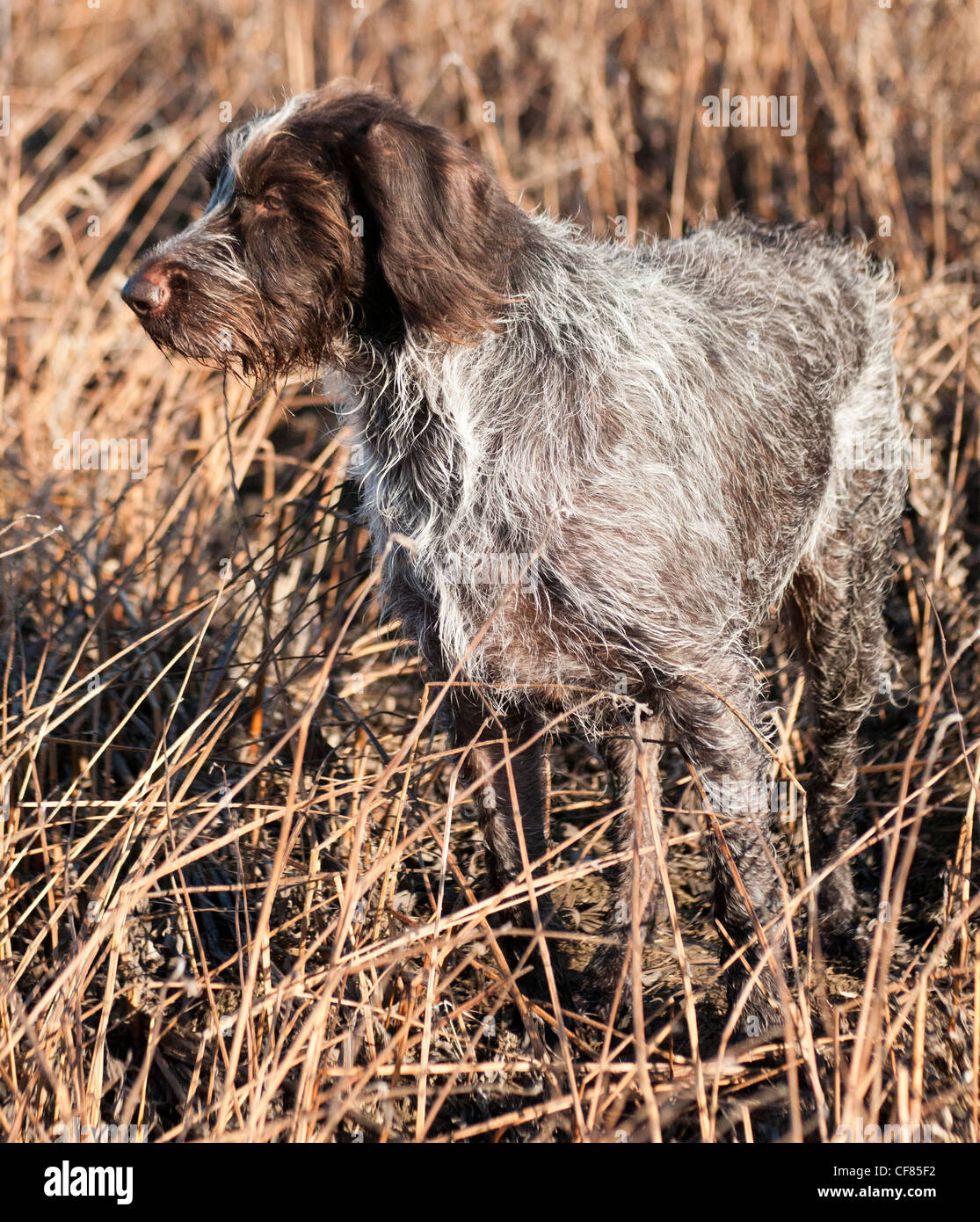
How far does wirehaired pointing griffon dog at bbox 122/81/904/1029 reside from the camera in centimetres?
275

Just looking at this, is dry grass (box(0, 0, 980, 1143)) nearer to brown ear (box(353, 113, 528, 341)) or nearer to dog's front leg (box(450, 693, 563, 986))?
dog's front leg (box(450, 693, 563, 986))

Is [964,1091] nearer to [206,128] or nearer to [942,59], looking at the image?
[942,59]

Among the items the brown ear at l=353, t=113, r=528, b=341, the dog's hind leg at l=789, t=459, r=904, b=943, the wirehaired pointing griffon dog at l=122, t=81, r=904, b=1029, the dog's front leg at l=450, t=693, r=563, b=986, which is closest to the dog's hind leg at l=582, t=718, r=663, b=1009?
the wirehaired pointing griffon dog at l=122, t=81, r=904, b=1029

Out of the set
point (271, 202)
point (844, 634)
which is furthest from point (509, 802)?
point (271, 202)

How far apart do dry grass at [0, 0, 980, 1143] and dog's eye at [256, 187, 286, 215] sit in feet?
2.53

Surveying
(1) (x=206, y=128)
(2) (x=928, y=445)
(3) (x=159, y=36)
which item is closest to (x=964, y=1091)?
(2) (x=928, y=445)

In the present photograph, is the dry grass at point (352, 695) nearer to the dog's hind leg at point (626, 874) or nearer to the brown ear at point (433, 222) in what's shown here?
the dog's hind leg at point (626, 874)

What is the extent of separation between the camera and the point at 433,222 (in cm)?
267

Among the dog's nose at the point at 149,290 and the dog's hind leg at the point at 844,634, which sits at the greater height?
the dog's nose at the point at 149,290

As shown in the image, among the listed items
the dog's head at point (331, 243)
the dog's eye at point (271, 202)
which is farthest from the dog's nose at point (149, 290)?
the dog's eye at point (271, 202)

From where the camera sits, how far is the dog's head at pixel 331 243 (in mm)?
2664

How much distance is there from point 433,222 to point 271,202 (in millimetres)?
416

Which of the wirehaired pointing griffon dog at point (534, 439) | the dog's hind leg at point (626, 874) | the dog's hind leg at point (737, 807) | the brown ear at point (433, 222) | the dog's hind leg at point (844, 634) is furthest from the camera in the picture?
the dog's hind leg at point (844, 634)

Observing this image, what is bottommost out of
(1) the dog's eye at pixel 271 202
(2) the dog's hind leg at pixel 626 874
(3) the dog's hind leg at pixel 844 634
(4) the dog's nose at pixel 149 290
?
(2) the dog's hind leg at pixel 626 874
